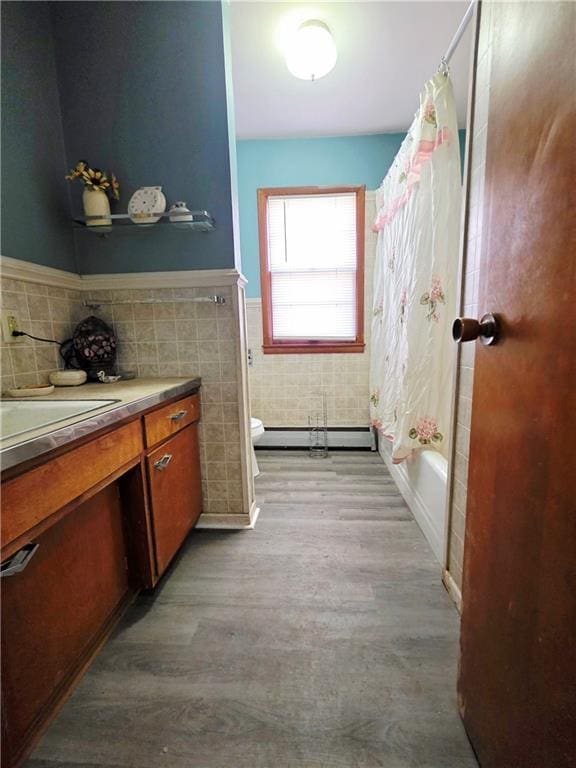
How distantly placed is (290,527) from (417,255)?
4.95 feet

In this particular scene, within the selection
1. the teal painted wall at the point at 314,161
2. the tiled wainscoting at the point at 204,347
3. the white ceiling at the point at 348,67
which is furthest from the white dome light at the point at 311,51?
the tiled wainscoting at the point at 204,347

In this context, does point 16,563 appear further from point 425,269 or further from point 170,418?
point 425,269

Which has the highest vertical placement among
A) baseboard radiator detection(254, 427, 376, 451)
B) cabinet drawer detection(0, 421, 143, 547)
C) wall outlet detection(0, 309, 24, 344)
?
wall outlet detection(0, 309, 24, 344)

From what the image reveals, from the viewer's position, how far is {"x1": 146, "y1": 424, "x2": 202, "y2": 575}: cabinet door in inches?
50.1

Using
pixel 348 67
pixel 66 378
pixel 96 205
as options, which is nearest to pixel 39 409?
pixel 66 378

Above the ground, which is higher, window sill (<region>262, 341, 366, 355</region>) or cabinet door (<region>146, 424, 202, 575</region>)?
window sill (<region>262, 341, 366, 355</region>)

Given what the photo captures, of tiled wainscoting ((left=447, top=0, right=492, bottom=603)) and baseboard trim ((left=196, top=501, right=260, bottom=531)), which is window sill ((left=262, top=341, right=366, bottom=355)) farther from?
tiled wainscoting ((left=447, top=0, right=492, bottom=603))

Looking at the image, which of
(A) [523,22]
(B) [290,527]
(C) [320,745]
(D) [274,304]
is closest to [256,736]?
(C) [320,745]

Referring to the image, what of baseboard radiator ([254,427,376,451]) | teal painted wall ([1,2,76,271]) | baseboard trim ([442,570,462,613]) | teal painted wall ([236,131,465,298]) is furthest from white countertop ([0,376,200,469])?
teal painted wall ([236,131,465,298])

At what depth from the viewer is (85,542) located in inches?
39.9

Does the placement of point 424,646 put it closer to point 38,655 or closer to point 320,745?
point 320,745

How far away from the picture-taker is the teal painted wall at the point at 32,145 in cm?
126

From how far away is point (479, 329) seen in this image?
708 mm

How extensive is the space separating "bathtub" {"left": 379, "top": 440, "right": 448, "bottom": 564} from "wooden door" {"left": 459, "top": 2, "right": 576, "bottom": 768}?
2.26 feet
